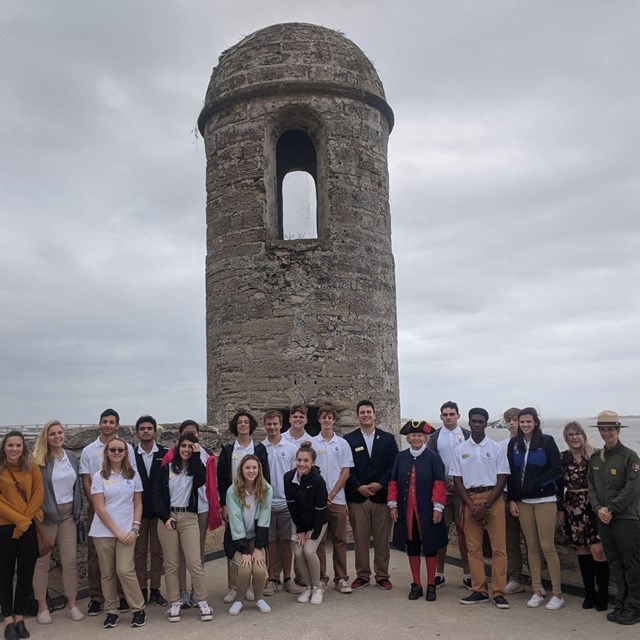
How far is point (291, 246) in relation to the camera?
9.30 metres

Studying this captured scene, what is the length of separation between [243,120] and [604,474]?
682cm

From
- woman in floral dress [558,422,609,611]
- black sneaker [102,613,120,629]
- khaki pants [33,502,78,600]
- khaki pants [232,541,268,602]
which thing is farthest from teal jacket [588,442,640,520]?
khaki pants [33,502,78,600]

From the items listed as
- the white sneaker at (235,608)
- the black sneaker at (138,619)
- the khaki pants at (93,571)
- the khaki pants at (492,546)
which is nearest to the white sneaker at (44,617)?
the khaki pants at (93,571)

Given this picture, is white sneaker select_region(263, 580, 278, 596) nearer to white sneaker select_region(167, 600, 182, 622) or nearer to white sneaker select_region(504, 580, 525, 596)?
white sneaker select_region(167, 600, 182, 622)

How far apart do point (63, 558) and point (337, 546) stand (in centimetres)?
250

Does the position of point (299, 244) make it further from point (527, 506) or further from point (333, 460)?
point (527, 506)

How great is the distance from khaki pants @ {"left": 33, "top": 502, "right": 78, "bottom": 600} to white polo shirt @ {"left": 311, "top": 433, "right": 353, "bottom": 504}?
235 cm

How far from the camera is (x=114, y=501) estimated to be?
5.66 metres

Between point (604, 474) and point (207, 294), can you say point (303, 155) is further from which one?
point (604, 474)

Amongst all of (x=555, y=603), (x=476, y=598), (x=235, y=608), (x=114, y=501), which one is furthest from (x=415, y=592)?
(x=114, y=501)

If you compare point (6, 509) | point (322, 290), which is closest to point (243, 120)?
point (322, 290)

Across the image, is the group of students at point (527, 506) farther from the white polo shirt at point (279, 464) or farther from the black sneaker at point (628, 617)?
the white polo shirt at point (279, 464)

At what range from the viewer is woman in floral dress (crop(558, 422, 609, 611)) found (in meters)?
5.59

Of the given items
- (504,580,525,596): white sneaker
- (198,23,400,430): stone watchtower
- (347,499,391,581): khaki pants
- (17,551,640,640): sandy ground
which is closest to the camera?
(17,551,640,640): sandy ground
